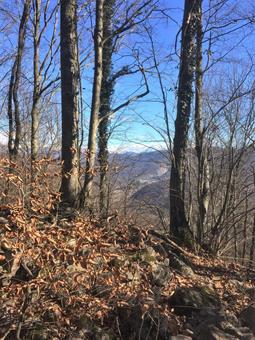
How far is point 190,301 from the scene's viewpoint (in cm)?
504

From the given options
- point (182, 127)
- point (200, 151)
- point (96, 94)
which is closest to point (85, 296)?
point (96, 94)

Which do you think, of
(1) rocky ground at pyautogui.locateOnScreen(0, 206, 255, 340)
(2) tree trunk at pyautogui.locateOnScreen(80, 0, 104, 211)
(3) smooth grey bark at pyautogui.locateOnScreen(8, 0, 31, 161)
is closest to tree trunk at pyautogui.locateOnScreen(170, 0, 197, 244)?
(2) tree trunk at pyautogui.locateOnScreen(80, 0, 104, 211)

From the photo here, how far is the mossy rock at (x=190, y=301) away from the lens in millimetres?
4969

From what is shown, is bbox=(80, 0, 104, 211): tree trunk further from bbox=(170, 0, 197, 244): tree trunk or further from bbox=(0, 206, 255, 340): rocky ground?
bbox=(0, 206, 255, 340): rocky ground

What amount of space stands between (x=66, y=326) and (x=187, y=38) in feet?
23.6

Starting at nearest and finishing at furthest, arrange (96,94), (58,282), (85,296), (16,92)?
(58,282) < (85,296) < (96,94) < (16,92)

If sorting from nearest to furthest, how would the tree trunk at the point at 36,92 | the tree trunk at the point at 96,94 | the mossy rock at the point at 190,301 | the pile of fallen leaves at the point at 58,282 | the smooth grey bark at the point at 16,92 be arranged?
1. the pile of fallen leaves at the point at 58,282
2. the mossy rock at the point at 190,301
3. the tree trunk at the point at 96,94
4. the tree trunk at the point at 36,92
5. the smooth grey bark at the point at 16,92

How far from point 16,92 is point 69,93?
393 inches

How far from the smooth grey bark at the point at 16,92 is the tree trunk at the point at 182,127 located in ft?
26.7

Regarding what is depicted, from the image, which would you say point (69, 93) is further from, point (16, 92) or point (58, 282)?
point (16, 92)

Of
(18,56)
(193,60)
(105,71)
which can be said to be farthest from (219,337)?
(18,56)

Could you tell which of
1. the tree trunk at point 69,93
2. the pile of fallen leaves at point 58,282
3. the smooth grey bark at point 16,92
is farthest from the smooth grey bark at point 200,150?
the smooth grey bark at point 16,92

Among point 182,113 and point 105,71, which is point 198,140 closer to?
point 182,113

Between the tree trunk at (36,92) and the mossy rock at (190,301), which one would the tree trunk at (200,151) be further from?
the tree trunk at (36,92)
